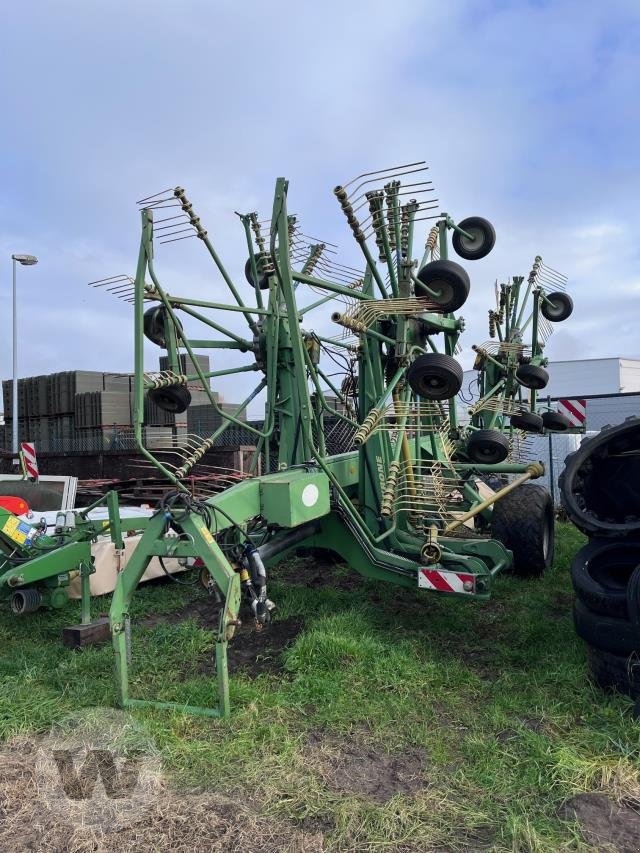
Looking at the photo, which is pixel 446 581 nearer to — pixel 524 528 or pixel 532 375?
pixel 524 528

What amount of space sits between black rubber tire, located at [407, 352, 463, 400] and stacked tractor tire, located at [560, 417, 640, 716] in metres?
0.94

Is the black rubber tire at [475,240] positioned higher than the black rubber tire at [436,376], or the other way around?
the black rubber tire at [475,240]

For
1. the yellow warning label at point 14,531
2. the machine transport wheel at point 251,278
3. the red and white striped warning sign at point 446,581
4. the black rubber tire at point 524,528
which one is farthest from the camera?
the black rubber tire at point 524,528

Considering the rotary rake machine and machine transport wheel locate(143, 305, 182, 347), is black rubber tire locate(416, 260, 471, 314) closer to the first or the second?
the rotary rake machine

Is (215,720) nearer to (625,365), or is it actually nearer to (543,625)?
(543,625)

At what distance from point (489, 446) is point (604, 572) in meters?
2.95

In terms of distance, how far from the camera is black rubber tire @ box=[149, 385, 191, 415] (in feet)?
16.9

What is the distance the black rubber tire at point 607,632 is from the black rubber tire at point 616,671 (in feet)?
0.12

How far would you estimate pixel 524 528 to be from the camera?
6.48 metres

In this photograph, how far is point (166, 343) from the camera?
4.96 meters

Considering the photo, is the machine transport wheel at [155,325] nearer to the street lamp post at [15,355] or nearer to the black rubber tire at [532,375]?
the black rubber tire at [532,375]

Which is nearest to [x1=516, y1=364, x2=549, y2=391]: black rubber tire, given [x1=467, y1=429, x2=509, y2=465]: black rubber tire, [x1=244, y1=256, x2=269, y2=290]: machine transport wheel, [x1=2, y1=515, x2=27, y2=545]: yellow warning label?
[x1=467, y1=429, x2=509, y2=465]: black rubber tire

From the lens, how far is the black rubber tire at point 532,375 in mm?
8969

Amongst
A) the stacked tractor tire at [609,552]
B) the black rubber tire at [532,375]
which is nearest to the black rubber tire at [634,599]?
the stacked tractor tire at [609,552]
